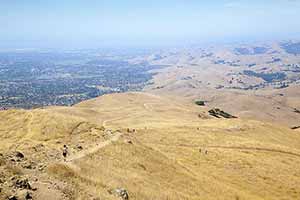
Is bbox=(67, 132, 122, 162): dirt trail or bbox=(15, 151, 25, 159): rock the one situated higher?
bbox=(15, 151, 25, 159): rock

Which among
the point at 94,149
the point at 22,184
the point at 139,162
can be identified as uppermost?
the point at 22,184

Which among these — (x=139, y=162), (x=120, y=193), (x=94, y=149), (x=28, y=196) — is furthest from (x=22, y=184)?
(x=139, y=162)

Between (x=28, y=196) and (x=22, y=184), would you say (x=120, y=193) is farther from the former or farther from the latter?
(x=28, y=196)

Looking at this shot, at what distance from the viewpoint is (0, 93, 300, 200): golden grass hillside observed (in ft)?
108

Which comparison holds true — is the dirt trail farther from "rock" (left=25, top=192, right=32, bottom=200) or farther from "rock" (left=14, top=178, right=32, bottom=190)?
"rock" (left=25, top=192, right=32, bottom=200)

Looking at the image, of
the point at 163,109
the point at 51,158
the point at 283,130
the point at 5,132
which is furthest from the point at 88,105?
the point at 51,158

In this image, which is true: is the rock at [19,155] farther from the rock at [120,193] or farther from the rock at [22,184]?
the rock at [22,184]

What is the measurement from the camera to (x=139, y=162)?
46844 millimetres

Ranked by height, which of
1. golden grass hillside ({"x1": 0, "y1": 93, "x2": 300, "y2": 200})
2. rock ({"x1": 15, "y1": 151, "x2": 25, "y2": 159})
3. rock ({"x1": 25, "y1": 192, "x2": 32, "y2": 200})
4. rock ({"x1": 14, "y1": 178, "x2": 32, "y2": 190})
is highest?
rock ({"x1": 14, "y1": 178, "x2": 32, "y2": 190})


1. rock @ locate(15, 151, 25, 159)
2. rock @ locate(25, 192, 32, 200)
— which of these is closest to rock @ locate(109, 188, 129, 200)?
rock @ locate(25, 192, 32, 200)

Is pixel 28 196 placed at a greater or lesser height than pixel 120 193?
greater

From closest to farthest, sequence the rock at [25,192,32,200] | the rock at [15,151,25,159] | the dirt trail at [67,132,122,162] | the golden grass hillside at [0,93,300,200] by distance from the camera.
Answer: the rock at [25,192,32,200]
the golden grass hillside at [0,93,300,200]
the rock at [15,151,25,159]
the dirt trail at [67,132,122,162]

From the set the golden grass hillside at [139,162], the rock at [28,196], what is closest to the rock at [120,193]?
the golden grass hillside at [139,162]

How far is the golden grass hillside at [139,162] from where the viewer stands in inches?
1300
